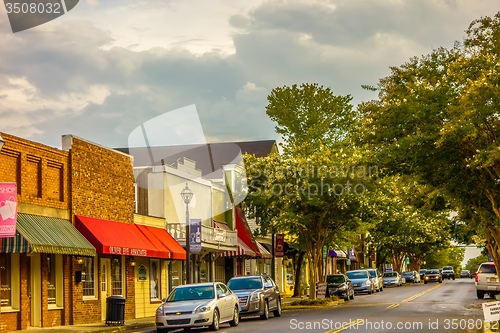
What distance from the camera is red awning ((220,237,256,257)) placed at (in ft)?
115

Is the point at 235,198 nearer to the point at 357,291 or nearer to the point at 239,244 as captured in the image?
the point at 239,244

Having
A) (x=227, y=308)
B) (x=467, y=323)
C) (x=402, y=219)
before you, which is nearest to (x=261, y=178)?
(x=227, y=308)

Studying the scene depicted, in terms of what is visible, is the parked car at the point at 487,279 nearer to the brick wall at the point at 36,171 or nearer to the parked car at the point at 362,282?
the parked car at the point at 362,282

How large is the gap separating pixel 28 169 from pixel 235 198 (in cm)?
1664

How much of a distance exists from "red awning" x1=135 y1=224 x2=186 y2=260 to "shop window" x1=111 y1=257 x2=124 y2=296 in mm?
1710

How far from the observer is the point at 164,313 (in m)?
18.6

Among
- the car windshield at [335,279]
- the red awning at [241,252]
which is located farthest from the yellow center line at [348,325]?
the car windshield at [335,279]

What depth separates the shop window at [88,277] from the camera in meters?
23.7

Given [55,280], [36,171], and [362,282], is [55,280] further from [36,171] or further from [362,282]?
[362,282]

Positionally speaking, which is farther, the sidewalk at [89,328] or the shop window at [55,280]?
the shop window at [55,280]

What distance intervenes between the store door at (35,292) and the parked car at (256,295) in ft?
22.5

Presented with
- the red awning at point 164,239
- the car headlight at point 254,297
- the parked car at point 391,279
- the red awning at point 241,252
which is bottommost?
the parked car at point 391,279

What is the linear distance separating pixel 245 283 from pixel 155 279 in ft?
21.6

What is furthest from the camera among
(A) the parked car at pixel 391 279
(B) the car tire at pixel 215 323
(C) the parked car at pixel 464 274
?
(C) the parked car at pixel 464 274
